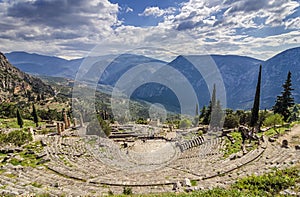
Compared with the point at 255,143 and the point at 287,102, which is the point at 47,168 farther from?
the point at 287,102

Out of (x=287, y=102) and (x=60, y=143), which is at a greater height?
(x=287, y=102)

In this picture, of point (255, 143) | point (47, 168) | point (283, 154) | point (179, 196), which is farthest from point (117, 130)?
point (179, 196)

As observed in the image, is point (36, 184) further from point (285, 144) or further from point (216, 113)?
point (216, 113)

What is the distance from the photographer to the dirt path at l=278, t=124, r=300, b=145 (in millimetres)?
20188

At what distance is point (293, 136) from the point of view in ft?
71.4

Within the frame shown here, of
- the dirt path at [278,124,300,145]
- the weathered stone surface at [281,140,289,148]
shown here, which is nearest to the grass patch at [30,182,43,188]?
the weathered stone surface at [281,140,289,148]

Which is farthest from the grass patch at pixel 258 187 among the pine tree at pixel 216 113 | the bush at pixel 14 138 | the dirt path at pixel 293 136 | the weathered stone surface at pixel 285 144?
the pine tree at pixel 216 113

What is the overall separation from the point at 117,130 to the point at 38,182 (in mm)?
30377

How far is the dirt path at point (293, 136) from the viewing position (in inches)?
795

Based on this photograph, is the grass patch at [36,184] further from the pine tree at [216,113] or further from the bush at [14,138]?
the pine tree at [216,113]

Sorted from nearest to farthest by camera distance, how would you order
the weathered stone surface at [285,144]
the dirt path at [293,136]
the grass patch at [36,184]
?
the grass patch at [36,184]
the weathered stone surface at [285,144]
the dirt path at [293,136]

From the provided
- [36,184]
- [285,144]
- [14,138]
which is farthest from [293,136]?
[14,138]

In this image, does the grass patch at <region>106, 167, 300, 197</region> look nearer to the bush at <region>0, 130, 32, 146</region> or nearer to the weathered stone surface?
the weathered stone surface

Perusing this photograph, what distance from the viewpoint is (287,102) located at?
34.9 metres
